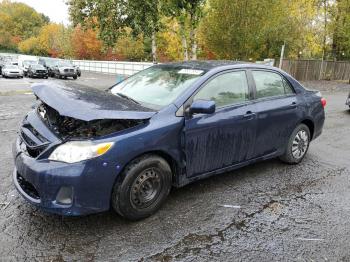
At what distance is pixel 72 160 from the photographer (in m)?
3.18

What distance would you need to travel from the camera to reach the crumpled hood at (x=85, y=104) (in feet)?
10.8

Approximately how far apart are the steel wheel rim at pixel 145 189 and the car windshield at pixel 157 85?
75 centimetres

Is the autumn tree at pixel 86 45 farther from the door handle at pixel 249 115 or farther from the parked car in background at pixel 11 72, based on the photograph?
the door handle at pixel 249 115

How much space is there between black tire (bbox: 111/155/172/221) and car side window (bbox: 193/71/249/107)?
0.92 metres

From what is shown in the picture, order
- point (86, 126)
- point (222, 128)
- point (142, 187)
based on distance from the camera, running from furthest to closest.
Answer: point (222, 128) → point (142, 187) → point (86, 126)

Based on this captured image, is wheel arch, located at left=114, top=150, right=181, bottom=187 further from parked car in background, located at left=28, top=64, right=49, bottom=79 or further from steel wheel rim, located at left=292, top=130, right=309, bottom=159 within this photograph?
parked car in background, located at left=28, top=64, right=49, bottom=79

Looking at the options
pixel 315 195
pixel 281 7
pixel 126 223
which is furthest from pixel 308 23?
pixel 126 223

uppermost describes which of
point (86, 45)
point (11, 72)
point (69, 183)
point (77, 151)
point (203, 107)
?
point (86, 45)

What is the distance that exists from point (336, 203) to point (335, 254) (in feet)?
3.96

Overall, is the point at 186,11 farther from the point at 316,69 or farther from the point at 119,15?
the point at 316,69

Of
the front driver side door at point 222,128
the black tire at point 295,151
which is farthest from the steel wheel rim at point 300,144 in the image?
the front driver side door at point 222,128

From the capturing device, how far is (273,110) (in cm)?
482

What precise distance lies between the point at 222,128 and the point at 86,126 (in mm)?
1604

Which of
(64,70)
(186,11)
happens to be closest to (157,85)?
(186,11)
